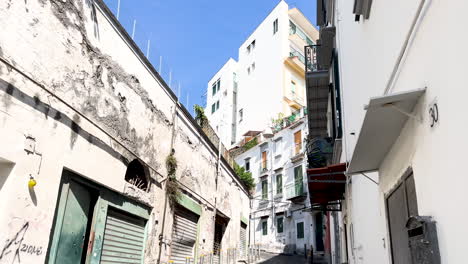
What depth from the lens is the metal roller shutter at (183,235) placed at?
29.1 ft

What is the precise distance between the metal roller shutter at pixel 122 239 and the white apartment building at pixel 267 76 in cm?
2377

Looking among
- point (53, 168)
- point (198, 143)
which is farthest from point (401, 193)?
point (198, 143)

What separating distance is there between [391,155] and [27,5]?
4.63m

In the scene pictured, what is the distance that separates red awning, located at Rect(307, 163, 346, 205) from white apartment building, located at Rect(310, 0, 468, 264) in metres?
2.78

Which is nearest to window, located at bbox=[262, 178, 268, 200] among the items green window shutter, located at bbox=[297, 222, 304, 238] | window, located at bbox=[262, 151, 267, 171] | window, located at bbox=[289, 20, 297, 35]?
window, located at bbox=[262, 151, 267, 171]

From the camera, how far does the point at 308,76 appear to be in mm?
12391

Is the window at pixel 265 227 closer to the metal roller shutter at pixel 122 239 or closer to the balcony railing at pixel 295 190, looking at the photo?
the balcony railing at pixel 295 190

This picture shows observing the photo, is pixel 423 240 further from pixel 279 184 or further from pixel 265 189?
pixel 265 189

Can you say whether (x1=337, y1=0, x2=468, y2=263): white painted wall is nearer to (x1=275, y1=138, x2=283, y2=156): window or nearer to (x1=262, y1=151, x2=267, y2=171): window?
(x1=275, y1=138, x2=283, y2=156): window

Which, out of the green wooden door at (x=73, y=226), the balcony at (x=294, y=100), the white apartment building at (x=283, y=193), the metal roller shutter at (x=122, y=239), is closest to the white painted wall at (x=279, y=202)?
the white apartment building at (x=283, y=193)

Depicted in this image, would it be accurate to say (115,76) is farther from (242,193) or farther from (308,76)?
(242,193)

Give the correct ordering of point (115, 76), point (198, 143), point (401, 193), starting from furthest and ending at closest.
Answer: point (198, 143), point (115, 76), point (401, 193)

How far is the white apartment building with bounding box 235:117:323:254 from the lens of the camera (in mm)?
26138

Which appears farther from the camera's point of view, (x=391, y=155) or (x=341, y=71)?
(x=341, y=71)
